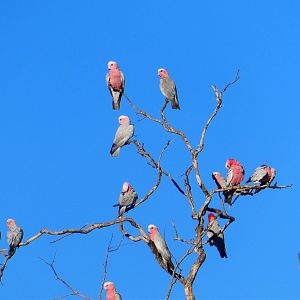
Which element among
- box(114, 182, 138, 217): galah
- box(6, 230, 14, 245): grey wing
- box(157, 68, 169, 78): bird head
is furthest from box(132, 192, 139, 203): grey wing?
box(157, 68, 169, 78): bird head

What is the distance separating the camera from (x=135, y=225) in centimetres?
1056

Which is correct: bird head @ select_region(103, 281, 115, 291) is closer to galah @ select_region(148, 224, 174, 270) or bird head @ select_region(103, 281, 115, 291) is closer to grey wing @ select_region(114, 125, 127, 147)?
galah @ select_region(148, 224, 174, 270)

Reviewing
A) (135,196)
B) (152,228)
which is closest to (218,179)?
(135,196)

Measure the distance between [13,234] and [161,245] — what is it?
2645 millimetres

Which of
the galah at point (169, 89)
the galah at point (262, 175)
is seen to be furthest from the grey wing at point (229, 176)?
the galah at point (169, 89)

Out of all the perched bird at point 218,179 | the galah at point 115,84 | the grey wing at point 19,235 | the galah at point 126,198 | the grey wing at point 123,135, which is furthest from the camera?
the galah at point 115,84

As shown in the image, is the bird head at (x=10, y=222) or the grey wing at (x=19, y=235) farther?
the bird head at (x=10, y=222)

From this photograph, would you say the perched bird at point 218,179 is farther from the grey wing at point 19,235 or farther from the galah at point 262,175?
the grey wing at point 19,235

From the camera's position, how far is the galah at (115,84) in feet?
44.0

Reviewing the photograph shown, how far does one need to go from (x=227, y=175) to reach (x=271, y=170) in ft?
2.26

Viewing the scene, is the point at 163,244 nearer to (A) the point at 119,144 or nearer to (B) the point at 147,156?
(B) the point at 147,156

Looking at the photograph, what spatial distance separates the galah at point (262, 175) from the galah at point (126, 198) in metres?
1.81

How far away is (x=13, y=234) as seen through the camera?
12617mm

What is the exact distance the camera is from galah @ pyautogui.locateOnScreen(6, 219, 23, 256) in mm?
12219
